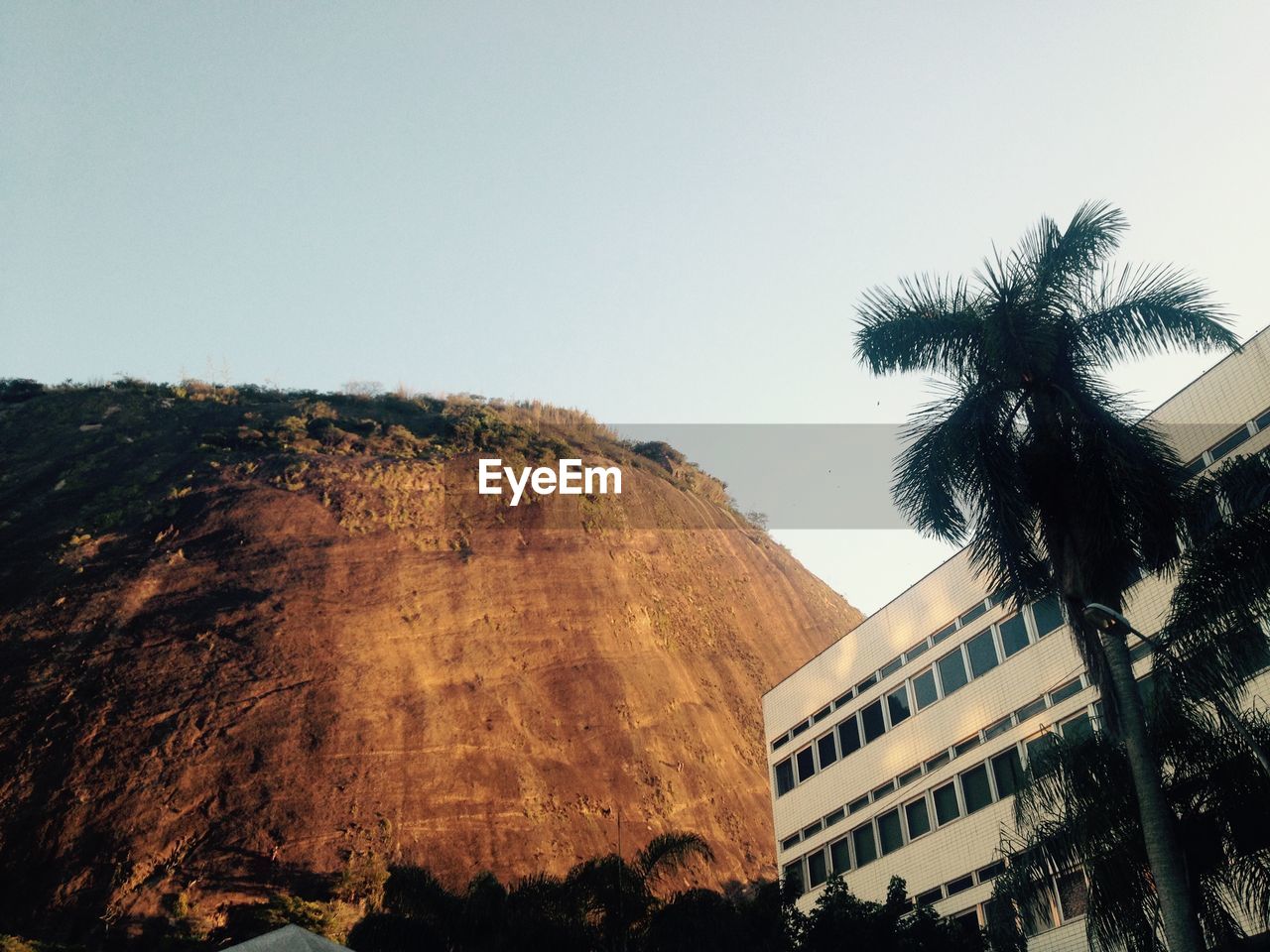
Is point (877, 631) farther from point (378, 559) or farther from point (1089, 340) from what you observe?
point (378, 559)

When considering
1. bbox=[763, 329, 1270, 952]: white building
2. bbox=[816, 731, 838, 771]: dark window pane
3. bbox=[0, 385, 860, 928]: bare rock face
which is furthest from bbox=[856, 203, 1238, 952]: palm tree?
bbox=[0, 385, 860, 928]: bare rock face

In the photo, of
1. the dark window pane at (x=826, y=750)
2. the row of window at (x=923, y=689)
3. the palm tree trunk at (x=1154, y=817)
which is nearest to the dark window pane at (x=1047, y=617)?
the row of window at (x=923, y=689)

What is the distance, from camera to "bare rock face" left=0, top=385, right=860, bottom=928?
41.6m

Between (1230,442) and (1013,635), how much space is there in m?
7.37

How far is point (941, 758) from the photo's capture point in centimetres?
2928

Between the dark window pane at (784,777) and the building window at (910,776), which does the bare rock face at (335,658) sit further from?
the building window at (910,776)

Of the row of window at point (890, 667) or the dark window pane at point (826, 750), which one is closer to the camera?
the row of window at point (890, 667)

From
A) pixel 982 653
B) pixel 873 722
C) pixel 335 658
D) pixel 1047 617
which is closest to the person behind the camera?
pixel 1047 617

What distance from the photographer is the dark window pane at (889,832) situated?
3005cm

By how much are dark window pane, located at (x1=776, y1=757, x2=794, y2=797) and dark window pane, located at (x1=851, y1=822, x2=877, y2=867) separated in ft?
13.9

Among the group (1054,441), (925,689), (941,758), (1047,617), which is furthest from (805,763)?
(1054,441)

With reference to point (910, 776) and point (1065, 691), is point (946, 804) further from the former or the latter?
point (1065, 691)

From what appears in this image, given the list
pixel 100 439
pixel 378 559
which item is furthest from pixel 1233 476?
pixel 100 439

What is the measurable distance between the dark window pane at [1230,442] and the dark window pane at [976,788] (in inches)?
380
